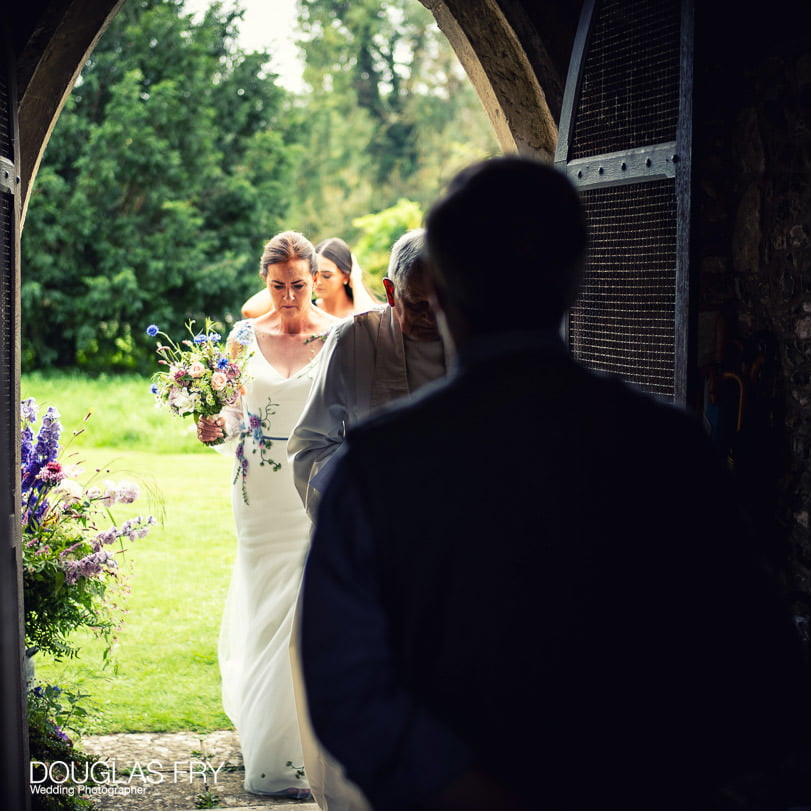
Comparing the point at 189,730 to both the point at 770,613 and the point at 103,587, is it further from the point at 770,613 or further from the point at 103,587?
the point at 770,613

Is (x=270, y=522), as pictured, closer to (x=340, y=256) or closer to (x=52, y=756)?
(x=52, y=756)

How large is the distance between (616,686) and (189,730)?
4.14 meters

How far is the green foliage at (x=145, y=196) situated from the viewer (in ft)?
66.7

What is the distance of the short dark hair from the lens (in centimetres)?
124

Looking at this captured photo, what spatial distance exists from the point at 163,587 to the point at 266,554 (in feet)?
12.1

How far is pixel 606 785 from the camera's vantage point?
1226 mm

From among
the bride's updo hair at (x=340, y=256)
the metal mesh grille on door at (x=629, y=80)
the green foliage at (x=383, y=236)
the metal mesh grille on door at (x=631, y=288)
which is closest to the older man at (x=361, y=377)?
the metal mesh grille on door at (x=631, y=288)

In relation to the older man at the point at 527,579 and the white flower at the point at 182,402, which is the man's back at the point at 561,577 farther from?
the white flower at the point at 182,402

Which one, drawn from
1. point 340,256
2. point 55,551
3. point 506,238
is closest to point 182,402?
point 55,551

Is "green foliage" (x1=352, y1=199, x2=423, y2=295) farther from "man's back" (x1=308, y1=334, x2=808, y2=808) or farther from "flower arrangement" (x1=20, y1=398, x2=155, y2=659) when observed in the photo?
"man's back" (x1=308, y1=334, x2=808, y2=808)

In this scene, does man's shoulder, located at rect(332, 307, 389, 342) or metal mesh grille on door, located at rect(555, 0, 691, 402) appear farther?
man's shoulder, located at rect(332, 307, 389, 342)

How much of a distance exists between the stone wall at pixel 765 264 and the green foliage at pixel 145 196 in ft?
59.9

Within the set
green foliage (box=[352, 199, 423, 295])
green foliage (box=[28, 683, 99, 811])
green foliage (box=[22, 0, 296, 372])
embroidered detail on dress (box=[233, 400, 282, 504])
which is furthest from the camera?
green foliage (box=[22, 0, 296, 372])

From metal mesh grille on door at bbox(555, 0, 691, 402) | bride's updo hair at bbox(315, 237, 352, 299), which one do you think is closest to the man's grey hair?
metal mesh grille on door at bbox(555, 0, 691, 402)
